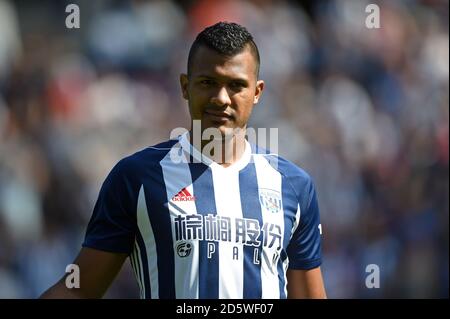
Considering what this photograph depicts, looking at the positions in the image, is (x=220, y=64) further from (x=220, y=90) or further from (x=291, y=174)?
(x=291, y=174)

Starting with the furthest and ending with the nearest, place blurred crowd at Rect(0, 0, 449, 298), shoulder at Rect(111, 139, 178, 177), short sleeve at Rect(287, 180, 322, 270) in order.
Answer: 1. blurred crowd at Rect(0, 0, 449, 298)
2. short sleeve at Rect(287, 180, 322, 270)
3. shoulder at Rect(111, 139, 178, 177)

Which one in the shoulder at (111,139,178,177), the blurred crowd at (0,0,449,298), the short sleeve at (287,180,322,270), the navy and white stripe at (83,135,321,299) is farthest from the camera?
the blurred crowd at (0,0,449,298)

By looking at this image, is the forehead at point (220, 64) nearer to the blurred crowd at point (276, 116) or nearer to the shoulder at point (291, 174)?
the shoulder at point (291, 174)

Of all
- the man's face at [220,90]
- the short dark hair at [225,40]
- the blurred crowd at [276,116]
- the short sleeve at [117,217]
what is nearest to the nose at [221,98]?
the man's face at [220,90]

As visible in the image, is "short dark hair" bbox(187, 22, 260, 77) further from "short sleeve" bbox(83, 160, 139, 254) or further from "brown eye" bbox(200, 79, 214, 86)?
"short sleeve" bbox(83, 160, 139, 254)

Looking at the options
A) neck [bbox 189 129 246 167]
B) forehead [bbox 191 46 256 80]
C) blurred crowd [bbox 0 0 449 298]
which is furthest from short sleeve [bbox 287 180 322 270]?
blurred crowd [bbox 0 0 449 298]

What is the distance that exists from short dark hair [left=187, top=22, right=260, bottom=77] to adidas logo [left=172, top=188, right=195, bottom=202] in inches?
17.8

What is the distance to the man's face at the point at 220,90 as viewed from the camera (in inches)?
111

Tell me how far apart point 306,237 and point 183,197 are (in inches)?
21.0

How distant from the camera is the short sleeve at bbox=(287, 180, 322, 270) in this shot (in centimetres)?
303

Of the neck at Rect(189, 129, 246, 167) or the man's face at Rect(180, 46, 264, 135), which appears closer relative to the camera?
the man's face at Rect(180, 46, 264, 135)

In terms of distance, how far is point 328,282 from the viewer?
5.91 m

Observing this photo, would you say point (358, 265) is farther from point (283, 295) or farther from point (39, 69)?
point (283, 295)

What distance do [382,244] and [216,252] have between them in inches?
141
